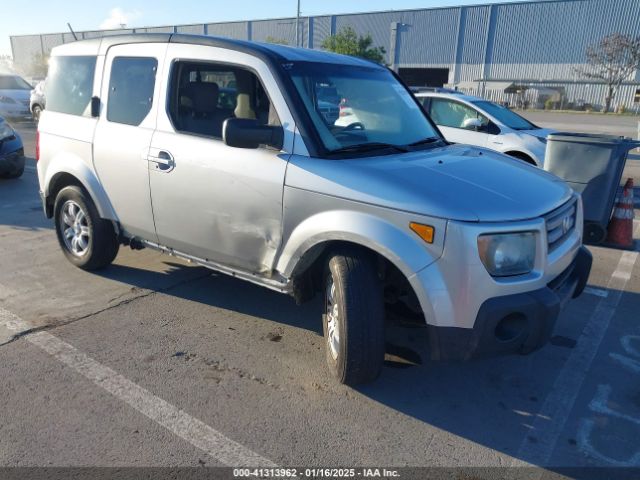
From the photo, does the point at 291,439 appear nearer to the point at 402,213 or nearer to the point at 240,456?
the point at 240,456

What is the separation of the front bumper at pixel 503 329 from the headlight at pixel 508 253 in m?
0.14

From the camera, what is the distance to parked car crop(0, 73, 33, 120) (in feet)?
61.4

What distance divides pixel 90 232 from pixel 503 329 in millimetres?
3595

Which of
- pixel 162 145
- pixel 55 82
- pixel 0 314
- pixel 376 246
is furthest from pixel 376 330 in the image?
pixel 55 82

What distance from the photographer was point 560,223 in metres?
3.19

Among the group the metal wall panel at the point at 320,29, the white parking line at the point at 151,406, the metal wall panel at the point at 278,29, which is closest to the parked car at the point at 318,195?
the white parking line at the point at 151,406

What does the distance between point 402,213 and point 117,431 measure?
193cm

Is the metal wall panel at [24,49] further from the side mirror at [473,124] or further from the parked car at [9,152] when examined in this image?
the side mirror at [473,124]

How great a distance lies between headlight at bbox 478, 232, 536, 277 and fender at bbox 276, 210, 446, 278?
0.78ft

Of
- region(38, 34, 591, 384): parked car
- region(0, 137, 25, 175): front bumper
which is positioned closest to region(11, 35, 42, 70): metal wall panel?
region(0, 137, 25, 175): front bumper

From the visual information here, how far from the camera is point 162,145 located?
3.87 m

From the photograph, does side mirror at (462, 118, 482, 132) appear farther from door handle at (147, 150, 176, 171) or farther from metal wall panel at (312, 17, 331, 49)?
metal wall panel at (312, 17, 331, 49)

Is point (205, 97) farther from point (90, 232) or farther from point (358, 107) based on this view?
point (90, 232)

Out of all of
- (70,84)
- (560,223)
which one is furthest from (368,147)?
(70,84)
